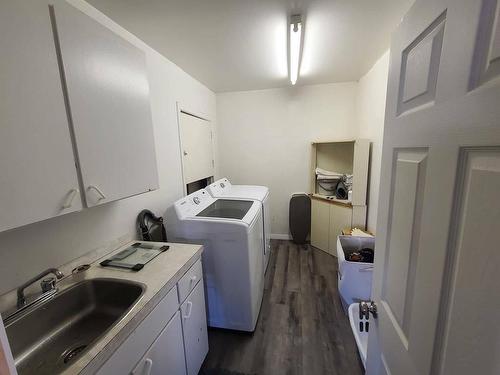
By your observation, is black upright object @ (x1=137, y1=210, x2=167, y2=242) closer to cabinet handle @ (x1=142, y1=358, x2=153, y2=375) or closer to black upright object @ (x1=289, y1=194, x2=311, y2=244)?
cabinet handle @ (x1=142, y1=358, x2=153, y2=375)

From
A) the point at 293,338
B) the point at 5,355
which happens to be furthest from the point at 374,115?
the point at 5,355

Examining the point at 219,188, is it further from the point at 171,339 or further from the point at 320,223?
the point at 171,339

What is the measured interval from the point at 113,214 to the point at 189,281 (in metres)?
0.73

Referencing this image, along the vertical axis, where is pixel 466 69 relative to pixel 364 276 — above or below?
above

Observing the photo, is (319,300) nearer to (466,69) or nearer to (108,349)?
(108,349)

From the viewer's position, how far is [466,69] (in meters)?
0.43

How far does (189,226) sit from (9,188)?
1161 mm

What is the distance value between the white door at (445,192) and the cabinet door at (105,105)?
1275 mm

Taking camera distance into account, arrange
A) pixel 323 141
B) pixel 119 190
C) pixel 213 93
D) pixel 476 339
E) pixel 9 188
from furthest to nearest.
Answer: pixel 213 93 → pixel 323 141 → pixel 119 190 → pixel 9 188 → pixel 476 339

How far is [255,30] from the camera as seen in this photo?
1.66m

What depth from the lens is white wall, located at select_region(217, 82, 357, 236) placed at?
3.23m

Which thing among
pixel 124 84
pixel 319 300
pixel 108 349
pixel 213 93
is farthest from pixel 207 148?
pixel 108 349

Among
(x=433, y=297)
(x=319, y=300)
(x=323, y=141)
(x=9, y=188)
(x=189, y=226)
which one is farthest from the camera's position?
(x=323, y=141)

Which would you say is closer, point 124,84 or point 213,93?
point 124,84
